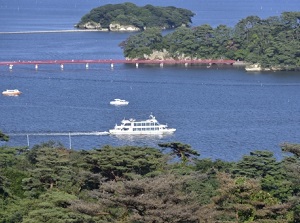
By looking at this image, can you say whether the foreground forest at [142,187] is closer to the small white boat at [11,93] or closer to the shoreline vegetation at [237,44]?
the small white boat at [11,93]

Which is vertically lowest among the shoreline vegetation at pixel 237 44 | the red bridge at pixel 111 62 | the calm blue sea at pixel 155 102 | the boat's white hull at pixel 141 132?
the boat's white hull at pixel 141 132

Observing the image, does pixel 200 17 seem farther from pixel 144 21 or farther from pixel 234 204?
pixel 234 204

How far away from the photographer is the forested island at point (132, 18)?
58188 millimetres

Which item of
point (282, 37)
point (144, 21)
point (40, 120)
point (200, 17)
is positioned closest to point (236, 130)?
point (40, 120)

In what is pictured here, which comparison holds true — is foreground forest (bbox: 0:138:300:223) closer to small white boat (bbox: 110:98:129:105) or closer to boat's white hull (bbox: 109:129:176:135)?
boat's white hull (bbox: 109:129:176:135)

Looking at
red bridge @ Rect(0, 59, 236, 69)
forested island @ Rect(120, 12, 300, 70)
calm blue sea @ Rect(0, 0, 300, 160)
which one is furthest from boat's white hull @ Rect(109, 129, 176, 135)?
forested island @ Rect(120, 12, 300, 70)

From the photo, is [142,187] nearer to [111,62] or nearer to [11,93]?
[11,93]

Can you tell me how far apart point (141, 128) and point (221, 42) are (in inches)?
711

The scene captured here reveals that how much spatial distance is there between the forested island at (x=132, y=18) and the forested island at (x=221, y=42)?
13.6 m

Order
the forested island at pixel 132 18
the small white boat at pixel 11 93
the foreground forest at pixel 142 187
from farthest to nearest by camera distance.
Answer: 1. the forested island at pixel 132 18
2. the small white boat at pixel 11 93
3. the foreground forest at pixel 142 187

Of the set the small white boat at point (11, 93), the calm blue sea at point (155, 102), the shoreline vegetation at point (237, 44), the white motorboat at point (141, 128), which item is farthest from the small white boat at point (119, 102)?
the shoreline vegetation at point (237, 44)

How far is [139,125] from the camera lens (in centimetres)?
2633

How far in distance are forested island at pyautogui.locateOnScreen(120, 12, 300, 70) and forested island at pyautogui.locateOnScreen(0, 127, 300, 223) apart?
75.7 feet

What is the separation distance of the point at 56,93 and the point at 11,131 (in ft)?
23.4
